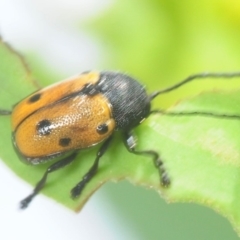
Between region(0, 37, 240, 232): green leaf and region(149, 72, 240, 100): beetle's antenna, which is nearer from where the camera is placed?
region(0, 37, 240, 232): green leaf

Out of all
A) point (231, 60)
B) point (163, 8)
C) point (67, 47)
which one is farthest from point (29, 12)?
point (231, 60)

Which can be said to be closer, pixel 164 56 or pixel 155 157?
pixel 155 157

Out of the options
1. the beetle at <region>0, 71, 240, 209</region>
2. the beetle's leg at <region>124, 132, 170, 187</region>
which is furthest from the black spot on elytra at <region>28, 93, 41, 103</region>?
the beetle's leg at <region>124, 132, 170, 187</region>

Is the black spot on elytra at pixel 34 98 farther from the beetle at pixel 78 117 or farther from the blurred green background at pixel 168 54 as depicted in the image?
the blurred green background at pixel 168 54

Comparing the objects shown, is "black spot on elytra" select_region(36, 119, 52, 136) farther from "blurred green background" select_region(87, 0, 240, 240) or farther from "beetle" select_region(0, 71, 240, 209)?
"blurred green background" select_region(87, 0, 240, 240)

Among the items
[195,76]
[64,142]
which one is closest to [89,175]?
[64,142]

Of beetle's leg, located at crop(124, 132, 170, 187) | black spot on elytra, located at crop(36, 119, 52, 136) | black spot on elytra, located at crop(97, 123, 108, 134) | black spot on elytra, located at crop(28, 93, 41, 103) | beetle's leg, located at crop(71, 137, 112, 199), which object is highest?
black spot on elytra, located at crop(28, 93, 41, 103)

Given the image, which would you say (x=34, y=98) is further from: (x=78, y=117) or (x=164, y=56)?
(x=164, y=56)
